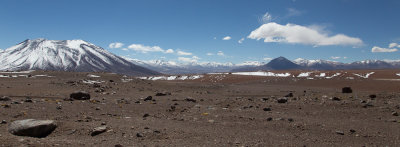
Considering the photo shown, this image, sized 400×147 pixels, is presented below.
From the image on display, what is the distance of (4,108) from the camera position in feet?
45.1

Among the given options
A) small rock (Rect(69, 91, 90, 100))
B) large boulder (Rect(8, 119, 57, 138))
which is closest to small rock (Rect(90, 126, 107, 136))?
large boulder (Rect(8, 119, 57, 138))

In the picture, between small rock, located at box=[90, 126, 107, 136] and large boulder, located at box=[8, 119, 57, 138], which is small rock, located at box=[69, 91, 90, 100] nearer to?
large boulder, located at box=[8, 119, 57, 138]

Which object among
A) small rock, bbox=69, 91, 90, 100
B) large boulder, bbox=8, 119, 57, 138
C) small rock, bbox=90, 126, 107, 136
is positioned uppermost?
small rock, bbox=69, 91, 90, 100

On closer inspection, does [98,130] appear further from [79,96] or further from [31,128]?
[79,96]

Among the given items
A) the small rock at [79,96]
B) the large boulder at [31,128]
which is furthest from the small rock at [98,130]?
the small rock at [79,96]

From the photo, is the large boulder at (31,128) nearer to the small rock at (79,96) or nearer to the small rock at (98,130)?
the small rock at (98,130)

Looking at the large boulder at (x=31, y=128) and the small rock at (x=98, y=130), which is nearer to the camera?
the large boulder at (x=31, y=128)

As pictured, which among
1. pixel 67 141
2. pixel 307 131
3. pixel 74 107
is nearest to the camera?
pixel 67 141

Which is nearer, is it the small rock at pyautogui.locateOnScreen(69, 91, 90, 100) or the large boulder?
the large boulder

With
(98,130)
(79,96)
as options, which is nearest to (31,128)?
(98,130)

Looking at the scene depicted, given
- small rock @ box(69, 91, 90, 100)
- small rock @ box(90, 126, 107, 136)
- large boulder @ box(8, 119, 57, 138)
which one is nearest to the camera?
large boulder @ box(8, 119, 57, 138)

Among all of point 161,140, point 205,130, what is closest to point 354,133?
point 205,130

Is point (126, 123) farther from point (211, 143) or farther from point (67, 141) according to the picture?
point (211, 143)

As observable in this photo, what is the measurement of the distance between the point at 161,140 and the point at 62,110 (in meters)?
7.84
